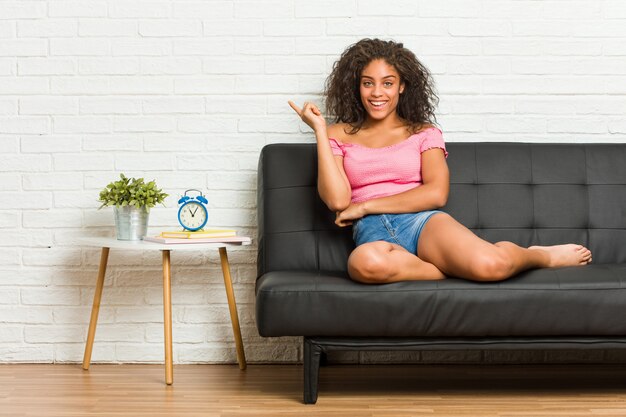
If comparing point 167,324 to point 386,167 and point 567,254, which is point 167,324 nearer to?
point 386,167

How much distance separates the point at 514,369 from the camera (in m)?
3.35

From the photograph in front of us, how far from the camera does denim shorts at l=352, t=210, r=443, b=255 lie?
295 cm

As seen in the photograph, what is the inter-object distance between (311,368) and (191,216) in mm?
793

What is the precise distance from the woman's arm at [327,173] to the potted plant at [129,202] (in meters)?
0.61

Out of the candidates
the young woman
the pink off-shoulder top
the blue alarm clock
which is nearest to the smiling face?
the young woman

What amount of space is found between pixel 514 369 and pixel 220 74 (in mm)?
1620

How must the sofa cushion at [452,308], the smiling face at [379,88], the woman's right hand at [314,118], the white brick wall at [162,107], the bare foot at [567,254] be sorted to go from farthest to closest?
the white brick wall at [162,107] → the smiling face at [379,88] → the woman's right hand at [314,118] → the bare foot at [567,254] → the sofa cushion at [452,308]

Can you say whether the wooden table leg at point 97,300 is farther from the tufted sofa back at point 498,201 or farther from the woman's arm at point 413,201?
the woman's arm at point 413,201

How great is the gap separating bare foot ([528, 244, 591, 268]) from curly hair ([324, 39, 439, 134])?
647mm

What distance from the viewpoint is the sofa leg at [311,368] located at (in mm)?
2709

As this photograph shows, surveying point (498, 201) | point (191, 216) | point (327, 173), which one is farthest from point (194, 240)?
point (498, 201)

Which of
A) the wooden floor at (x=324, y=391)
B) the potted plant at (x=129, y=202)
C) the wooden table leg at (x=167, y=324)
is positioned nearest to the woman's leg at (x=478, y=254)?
the wooden floor at (x=324, y=391)

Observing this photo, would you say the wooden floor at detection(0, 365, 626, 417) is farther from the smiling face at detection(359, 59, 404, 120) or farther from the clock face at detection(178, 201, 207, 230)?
the smiling face at detection(359, 59, 404, 120)

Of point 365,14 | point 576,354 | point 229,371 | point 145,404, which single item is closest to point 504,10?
point 365,14
